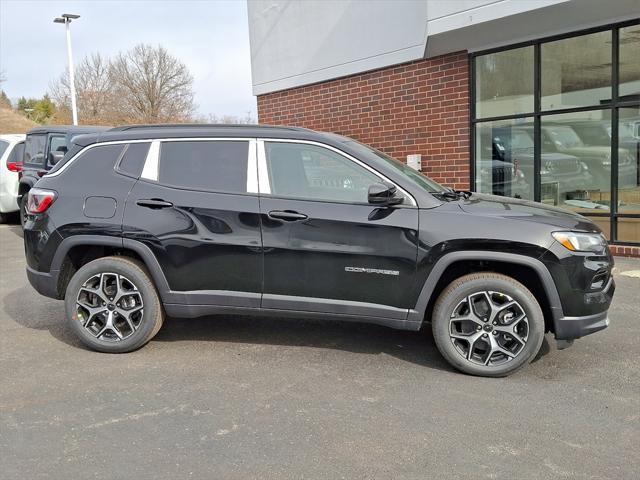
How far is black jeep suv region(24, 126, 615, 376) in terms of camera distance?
162 inches

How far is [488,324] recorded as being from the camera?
4.18 meters

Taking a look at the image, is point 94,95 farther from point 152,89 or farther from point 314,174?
point 314,174

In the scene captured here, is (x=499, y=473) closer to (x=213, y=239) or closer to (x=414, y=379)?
(x=414, y=379)

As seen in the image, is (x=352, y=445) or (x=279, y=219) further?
(x=279, y=219)

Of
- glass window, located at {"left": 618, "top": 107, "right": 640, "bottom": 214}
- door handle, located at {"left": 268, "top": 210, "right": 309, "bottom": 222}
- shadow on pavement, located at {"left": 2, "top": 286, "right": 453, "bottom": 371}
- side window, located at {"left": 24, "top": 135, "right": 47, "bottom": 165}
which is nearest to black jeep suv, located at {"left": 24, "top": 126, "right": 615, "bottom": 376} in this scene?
door handle, located at {"left": 268, "top": 210, "right": 309, "bottom": 222}

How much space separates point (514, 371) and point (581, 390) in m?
0.44

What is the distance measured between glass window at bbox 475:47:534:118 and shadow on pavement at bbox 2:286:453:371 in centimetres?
539

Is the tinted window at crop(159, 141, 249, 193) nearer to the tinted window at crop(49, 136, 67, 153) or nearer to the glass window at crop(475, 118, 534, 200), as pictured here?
the glass window at crop(475, 118, 534, 200)

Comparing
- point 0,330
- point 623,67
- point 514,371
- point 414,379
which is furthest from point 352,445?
point 623,67

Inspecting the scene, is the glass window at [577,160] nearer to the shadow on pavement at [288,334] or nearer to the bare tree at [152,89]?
the shadow on pavement at [288,334]

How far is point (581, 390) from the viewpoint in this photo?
398 centimetres

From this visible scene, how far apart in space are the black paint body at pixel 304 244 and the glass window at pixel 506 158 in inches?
199

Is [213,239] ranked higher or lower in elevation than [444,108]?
lower

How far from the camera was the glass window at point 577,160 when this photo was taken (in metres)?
8.62
